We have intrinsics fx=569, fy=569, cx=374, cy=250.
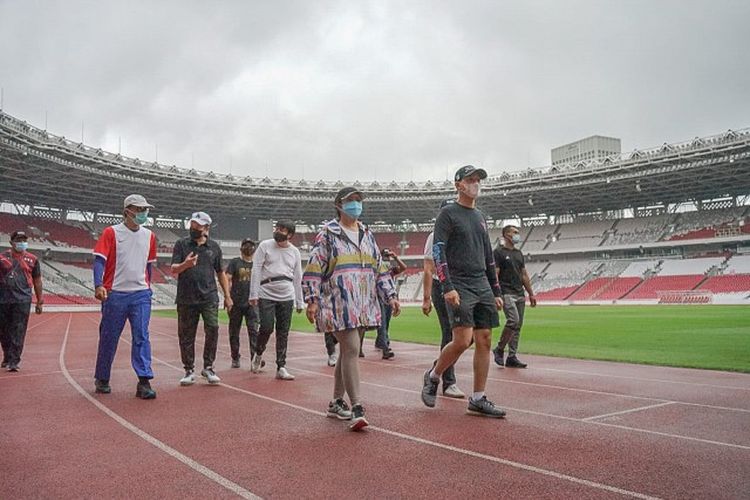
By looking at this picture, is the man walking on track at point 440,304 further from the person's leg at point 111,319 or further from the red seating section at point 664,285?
the red seating section at point 664,285

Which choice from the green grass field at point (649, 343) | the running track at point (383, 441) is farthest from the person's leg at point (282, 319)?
the green grass field at point (649, 343)

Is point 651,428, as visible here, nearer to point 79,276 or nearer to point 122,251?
point 122,251

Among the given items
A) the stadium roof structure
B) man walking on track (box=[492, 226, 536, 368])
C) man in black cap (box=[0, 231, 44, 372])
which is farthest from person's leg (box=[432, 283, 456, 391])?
the stadium roof structure

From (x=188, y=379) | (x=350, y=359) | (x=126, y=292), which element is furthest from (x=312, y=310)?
(x=188, y=379)

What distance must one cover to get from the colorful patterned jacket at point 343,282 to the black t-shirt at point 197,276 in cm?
276

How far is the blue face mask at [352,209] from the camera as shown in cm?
526

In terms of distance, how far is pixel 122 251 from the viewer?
664 cm

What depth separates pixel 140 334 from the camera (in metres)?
6.55

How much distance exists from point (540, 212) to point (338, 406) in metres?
61.4

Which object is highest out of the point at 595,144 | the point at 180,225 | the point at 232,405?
the point at 595,144

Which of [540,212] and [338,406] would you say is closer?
[338,406]

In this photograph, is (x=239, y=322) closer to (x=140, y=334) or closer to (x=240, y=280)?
(x=240, y=280)

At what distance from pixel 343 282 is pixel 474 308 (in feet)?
4.16

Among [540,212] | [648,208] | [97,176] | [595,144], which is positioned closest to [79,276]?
[97,176]
